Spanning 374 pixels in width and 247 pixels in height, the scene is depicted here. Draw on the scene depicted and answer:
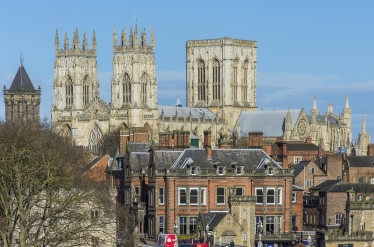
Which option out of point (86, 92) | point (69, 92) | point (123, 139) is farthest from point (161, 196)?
point (69, 92)

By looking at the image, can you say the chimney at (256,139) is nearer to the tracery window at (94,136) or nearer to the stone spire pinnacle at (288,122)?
the tracery window at (94,136)

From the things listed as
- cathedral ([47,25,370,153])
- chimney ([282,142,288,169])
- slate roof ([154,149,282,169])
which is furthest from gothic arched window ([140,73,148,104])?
slate roof ([154,149,282,169])

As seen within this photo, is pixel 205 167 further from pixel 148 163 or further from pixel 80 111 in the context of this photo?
pixel 80 111

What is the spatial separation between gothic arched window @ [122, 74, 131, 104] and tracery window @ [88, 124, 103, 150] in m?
4.98

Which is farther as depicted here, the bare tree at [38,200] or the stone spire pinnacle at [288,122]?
the stone spire pinnacle at [288,122]

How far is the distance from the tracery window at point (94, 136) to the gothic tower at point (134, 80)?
293 cm

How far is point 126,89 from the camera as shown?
191 metres

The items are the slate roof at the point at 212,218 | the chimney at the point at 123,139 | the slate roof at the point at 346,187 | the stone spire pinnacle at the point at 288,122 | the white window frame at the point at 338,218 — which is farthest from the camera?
the stone spire pinnacle at the point at 288,122

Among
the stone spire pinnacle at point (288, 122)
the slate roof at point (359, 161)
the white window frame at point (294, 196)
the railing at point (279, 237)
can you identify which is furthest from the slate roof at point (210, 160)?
the stone spire pinnacle at point (288, 122)

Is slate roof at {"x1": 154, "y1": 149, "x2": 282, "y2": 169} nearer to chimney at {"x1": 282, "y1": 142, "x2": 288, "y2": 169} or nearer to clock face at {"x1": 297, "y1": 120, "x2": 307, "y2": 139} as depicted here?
chimney at {"x1": 282, "y1": 142, "x2": 288, "y2": 169}

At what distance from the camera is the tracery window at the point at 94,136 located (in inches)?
7363

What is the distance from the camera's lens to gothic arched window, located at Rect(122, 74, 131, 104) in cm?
19025

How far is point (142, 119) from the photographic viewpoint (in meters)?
186

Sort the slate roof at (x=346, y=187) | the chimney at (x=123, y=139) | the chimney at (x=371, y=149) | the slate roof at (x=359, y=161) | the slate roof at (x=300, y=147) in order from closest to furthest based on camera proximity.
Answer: the slate roof at (x=346, y=187) → the chimney at (x=123, y=139) → the slate roof at (x=359, y=161) → the chimney at (x=371, y=149) → the slate roof at (x=300, y=147)
